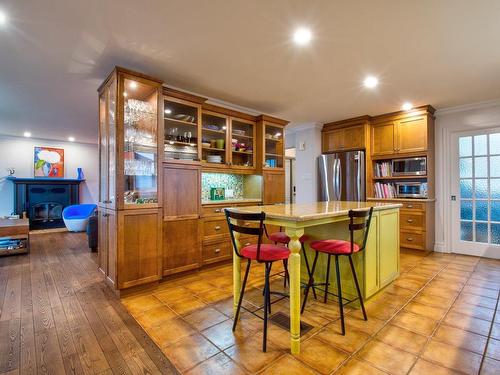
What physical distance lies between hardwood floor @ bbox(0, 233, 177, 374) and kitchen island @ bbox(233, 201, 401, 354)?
0.85 metres

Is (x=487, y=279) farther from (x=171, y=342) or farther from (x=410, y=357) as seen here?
(x=171, y=342)

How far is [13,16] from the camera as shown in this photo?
2.02 metres

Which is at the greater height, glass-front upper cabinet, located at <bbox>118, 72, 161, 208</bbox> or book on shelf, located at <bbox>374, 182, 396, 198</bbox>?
glass-front upper cabinet, located at <bbox>118, 72, 161, 208</bbox>

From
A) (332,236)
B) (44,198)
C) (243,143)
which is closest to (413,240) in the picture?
(332,236)

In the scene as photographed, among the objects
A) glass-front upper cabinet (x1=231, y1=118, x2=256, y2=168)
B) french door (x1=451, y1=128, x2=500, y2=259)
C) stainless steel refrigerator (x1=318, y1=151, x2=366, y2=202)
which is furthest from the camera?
stainless steel refrigerator (x1=318, y1=151, x2=366, y2=202)

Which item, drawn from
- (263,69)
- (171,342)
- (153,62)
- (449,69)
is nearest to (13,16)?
(153,62)

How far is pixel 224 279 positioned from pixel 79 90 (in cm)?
319

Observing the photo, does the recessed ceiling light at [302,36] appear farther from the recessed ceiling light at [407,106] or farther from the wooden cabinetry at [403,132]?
the wooden cabinetry at [403,132]

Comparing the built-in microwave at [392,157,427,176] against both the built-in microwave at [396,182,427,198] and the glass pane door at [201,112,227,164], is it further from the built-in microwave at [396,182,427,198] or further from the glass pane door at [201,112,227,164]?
the glass pane door at [201,112,227,164]

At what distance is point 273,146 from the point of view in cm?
470

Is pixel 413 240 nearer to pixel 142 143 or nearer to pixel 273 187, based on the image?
pixel 273 187

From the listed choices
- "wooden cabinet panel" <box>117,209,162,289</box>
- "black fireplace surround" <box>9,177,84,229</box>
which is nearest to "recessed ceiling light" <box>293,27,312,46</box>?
"wooden cabinet panel" <box>117,209,162,289</box>

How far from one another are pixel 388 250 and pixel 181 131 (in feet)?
9.71

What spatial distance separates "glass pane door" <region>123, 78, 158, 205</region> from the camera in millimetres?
2922
